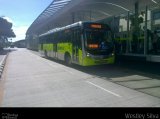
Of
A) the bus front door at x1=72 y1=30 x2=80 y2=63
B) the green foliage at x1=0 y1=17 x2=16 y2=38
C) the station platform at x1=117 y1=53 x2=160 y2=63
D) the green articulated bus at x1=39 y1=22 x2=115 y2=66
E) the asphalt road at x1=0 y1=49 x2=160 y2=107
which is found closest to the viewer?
the asphalt road at x1=0 y1=49 x2=160 y2=107

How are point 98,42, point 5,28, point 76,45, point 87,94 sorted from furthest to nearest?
point 5,28 < point 76,45 < point 98,42 < point 87,94

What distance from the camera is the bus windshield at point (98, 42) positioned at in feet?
54.6

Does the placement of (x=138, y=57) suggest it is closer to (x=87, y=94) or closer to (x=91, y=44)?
(x=91, y=44)

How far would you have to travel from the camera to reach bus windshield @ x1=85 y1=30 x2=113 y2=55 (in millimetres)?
16641

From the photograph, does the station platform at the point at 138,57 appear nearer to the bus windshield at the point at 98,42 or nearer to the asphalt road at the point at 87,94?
the bus windshield at the point at 98,42

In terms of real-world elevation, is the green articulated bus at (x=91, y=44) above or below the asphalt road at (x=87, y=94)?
above

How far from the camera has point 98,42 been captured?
55.5 feet

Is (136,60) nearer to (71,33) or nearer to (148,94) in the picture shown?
(71,33)

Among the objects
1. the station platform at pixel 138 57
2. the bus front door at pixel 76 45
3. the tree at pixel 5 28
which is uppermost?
the tree at pixel 5 28

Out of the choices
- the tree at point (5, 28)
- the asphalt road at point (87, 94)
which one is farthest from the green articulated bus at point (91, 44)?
the tree at point (5, 28)

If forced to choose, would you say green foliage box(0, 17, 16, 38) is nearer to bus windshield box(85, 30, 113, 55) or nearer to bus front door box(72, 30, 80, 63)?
bus front door box(72, 30, 80, 63)

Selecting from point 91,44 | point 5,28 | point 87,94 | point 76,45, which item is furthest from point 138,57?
point 5,28

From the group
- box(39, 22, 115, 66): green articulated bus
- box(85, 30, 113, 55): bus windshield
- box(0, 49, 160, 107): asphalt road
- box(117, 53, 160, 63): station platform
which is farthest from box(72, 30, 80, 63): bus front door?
box(0, 49, 160, 107): asphalt road

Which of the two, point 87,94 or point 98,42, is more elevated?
point 98,42
